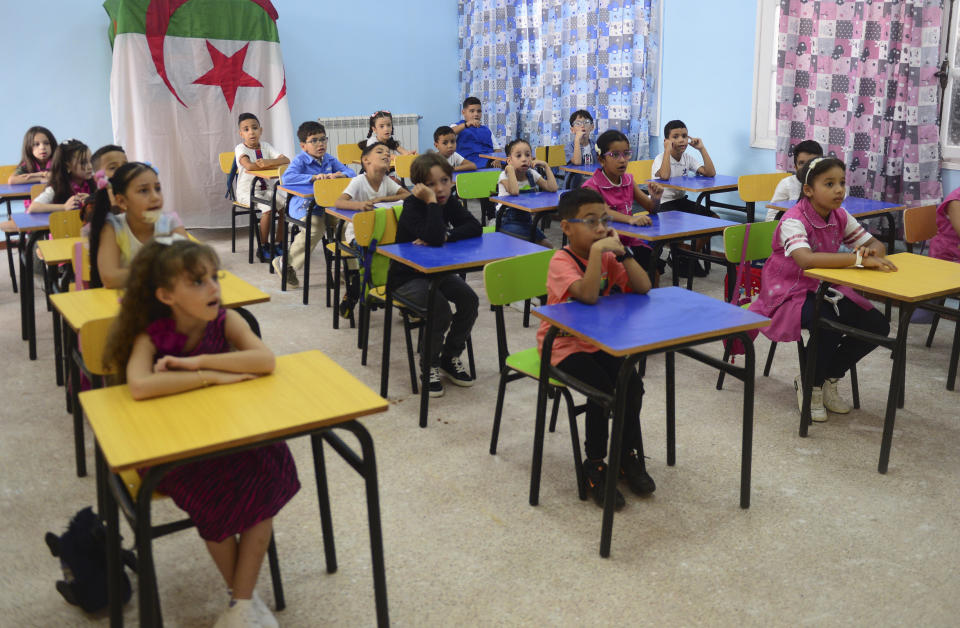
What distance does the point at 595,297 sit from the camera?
2629 mm

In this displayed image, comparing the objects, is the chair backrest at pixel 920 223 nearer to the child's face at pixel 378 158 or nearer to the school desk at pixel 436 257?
the school desk at pixel 436 257

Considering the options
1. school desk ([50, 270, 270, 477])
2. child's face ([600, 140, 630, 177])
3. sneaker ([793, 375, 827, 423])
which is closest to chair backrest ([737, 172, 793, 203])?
child's face ([600, 140, 630, 177])

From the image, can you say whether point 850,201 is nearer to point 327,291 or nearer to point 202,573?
point 327,291

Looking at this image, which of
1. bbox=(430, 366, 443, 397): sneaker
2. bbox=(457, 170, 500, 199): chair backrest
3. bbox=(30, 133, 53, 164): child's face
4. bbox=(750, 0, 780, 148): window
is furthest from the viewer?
bbox=(750, 0, 780, 148): window

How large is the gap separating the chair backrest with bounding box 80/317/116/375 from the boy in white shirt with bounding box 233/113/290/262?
3800mm

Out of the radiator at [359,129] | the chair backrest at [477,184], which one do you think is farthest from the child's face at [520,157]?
the radiator at [359,129]

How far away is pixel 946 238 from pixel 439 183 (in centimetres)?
233

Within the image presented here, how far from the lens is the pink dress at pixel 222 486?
6.20ft

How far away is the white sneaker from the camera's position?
1.92 meters

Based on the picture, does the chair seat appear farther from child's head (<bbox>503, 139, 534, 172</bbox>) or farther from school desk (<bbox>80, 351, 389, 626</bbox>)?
child's head (<bbox>503, 139, 534, 172</bbox>)

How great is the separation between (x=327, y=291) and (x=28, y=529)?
2673 mm

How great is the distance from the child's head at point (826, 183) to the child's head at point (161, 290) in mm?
2300

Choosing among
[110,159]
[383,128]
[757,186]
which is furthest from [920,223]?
[110,159]

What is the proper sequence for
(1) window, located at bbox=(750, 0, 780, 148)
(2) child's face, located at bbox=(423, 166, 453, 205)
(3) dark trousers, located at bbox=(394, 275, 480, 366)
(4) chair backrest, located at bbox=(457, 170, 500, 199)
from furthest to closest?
(1) window, located at bbox=(750, 0, 780, 148) → (4) chair backrest, located at bbox=(457, 170, 500, 199) → (2) child's face, located at bbox=(423, 166, 453, 205) → (3) dark trousers, located at bbox=(394, 275, 480, 366)
